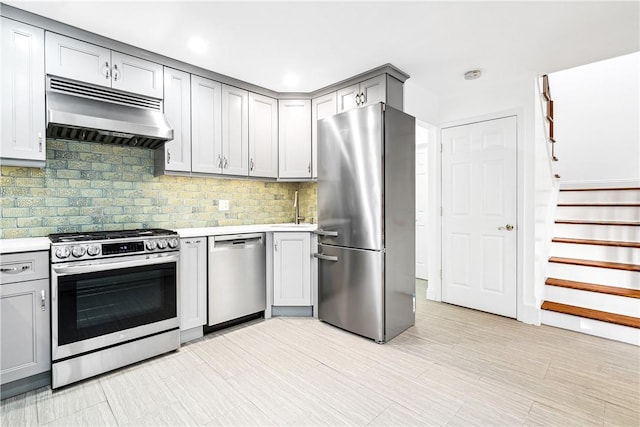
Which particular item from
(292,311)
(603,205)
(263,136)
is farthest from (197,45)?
(603,205)

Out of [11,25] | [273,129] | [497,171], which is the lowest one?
[497,171]

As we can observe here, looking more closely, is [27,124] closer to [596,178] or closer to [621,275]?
[621,275]

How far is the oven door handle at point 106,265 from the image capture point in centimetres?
206

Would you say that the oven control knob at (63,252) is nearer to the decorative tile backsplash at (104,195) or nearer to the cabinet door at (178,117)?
the decorative tile backsplash at (104,195)

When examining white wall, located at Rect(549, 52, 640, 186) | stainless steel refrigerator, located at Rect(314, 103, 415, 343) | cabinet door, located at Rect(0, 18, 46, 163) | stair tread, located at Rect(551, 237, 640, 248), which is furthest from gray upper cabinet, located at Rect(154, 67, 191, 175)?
white wall, located at Rect(549, 52, 640, 186)

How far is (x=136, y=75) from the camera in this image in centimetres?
269

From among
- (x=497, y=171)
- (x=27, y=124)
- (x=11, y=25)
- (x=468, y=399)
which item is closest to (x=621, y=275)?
(x=497, y=171)

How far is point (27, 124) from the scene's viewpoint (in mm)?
2211

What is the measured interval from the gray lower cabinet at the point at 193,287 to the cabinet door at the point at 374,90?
6.75ft

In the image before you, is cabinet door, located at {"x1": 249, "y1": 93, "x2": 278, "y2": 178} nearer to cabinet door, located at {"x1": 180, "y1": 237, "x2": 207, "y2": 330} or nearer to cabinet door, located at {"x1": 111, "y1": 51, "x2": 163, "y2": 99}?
cabinet door, located at {"x1": 111, "y1": 51, "x2": 163, "y2": 99}

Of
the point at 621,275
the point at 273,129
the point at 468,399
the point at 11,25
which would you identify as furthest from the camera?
the point at 273,129

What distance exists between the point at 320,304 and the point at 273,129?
80.6 inches

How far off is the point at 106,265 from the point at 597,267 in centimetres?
441

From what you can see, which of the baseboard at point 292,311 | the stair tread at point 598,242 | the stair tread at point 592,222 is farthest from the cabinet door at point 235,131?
the stair tread at point 592,222
